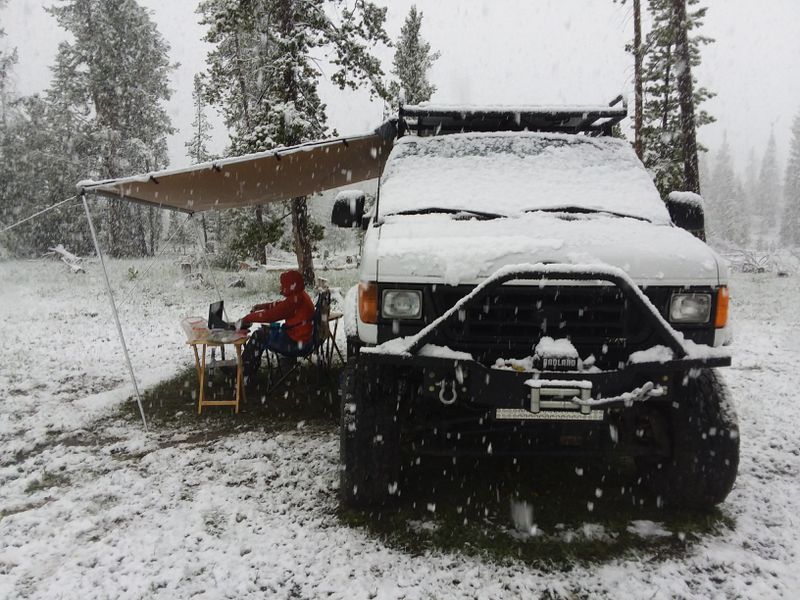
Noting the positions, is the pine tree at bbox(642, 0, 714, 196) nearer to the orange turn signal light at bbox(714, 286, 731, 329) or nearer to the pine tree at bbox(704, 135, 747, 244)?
the orange turn signal light at bbox(714, 286, 731, 329)

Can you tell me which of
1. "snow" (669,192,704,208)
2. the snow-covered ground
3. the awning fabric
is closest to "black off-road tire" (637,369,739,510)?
the snow-covered ground

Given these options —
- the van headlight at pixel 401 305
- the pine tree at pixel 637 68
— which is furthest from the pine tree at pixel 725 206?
the van headlight at pixel 401 305

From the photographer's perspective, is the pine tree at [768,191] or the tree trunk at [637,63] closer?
the tree trunk at [637,63]

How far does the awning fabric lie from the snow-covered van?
6.87 ft

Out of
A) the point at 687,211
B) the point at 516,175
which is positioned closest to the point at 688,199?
the point at 687,211

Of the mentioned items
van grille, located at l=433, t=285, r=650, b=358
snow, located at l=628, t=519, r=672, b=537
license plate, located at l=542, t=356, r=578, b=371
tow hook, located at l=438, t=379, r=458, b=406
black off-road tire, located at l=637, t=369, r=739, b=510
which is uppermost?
van grille, located at l=433, t=285, r=650, b=358

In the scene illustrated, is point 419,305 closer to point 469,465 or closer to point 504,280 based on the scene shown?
point 504,280

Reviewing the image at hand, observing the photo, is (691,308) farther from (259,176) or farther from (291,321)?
(259,176)

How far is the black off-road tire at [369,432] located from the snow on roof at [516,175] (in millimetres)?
1255

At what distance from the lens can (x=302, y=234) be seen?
1455cm

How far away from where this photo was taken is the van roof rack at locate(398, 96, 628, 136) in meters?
4.53

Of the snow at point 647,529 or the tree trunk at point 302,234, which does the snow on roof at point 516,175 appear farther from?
the tree trunk at point 302,234

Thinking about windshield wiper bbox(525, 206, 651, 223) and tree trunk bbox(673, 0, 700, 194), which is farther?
tree trunk bbox(673, 0, 700, 194)

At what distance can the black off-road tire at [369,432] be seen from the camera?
10.4ft
